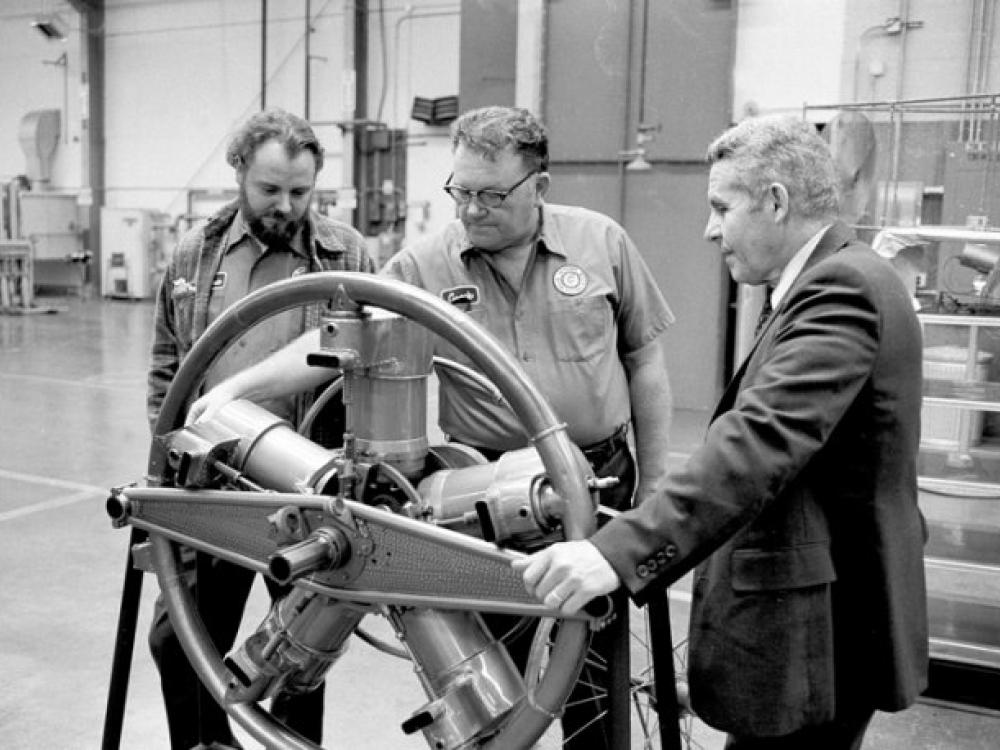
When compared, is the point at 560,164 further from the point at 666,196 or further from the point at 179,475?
the point at 179,475

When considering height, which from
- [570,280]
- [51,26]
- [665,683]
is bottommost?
[665,683]

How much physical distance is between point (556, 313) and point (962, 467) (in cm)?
197

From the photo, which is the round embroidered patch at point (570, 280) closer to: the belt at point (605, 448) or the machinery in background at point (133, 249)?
the belt at point (605, 448)

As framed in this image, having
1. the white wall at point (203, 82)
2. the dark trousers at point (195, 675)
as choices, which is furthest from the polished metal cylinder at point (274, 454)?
the white wall at point (203, 82)

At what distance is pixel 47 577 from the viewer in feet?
10.9

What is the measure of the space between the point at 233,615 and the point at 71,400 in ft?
16.1

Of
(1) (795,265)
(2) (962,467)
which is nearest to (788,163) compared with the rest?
(1) (795,265)

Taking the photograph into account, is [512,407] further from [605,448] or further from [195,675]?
[195,675]

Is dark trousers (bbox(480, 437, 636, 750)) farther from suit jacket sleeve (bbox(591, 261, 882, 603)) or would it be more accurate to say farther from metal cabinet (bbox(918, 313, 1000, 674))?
metal cabinet (bbox(918, 313, 1000, 674))

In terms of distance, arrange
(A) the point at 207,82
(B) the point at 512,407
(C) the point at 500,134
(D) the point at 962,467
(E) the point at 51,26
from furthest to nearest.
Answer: (E) the point at 51,26 < (A) the point at 207,82 < (D) the point at 962,467 < (C) the point at 500,134 < (B) the point at 512,407

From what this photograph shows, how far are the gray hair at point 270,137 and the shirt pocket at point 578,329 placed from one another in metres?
0.55

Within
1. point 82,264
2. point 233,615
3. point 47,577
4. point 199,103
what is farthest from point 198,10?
point 233,615

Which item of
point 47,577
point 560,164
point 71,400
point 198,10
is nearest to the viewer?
point 47,577

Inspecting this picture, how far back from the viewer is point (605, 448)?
1.87 metres
